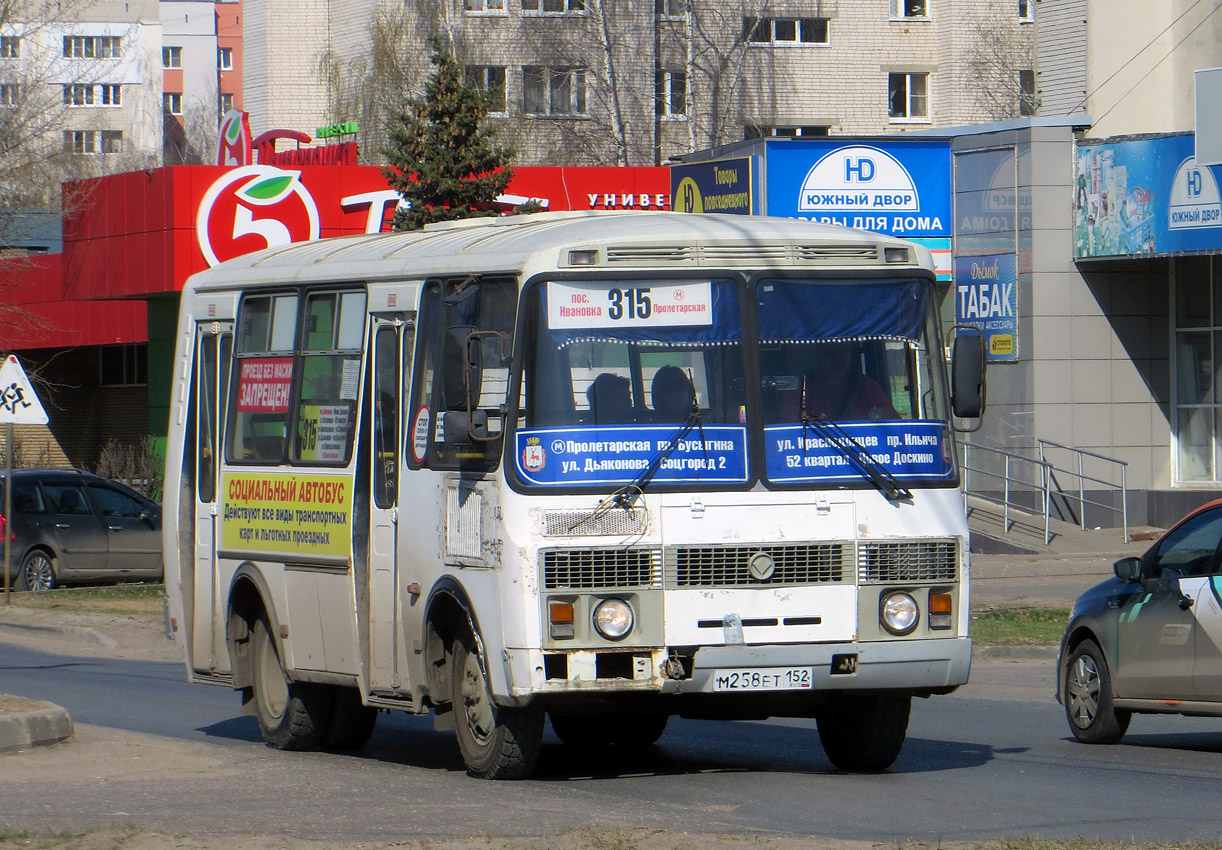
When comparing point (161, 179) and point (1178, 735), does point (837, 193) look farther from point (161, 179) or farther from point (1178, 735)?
point (1178, 735)

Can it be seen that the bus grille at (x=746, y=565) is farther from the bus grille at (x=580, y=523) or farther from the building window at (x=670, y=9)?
the building window at (x=670, y=9)

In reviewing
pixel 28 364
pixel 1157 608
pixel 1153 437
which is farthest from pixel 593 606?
pixel 28 364

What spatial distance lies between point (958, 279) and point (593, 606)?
2067 centimetres

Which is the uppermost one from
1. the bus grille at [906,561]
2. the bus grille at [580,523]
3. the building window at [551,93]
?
the building window at [551,93]

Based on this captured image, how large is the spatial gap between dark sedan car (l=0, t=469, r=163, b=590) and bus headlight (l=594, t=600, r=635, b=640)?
1808 cm

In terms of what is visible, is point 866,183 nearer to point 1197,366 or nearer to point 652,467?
point 1197,366

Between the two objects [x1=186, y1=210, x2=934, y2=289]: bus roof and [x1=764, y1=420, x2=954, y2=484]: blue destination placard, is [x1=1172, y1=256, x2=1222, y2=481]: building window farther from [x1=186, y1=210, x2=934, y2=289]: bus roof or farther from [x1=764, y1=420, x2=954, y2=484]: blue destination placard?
[x1=764, y1=420, x2=954, y2=484]: blue destination placard

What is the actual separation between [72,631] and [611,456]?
13.4 metres

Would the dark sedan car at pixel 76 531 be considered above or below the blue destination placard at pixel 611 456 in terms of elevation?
below

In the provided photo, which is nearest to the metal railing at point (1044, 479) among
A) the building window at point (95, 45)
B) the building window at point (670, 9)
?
the building window at point (670, 9)

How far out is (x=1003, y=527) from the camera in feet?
88.4

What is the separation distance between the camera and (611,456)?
912 cm

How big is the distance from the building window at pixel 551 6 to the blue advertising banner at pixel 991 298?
90.3 ft

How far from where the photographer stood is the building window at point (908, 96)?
5766 centimetres
